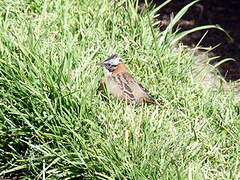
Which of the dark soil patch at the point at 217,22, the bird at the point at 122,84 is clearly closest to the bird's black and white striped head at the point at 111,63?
the bird at the point at 122,84

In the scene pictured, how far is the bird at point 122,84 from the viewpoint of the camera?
556 cm

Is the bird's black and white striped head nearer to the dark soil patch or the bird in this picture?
the bird

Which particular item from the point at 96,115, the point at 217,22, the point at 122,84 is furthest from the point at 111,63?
the point at 217,22

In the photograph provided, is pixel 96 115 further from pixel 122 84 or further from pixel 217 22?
pixel 217 22

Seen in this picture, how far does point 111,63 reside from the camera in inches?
227

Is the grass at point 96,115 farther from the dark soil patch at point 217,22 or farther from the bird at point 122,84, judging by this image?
the dark soil patch at point 217,22

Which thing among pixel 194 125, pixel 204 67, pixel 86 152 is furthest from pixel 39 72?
pixel 204 67

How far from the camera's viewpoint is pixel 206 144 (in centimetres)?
505

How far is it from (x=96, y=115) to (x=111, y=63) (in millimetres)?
794

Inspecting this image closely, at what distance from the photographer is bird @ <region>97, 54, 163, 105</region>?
556cm

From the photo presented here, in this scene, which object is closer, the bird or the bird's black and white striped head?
the bird

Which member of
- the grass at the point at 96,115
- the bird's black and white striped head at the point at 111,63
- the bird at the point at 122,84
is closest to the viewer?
the grass at the point at 96,115

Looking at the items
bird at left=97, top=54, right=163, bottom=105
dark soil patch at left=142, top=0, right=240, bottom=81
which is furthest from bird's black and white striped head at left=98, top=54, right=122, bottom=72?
dark soil patch at left=142, top=0, right=240, bottom=81

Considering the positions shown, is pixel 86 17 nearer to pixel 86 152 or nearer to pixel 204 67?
pixel 204 67
